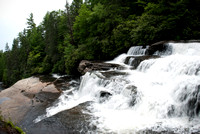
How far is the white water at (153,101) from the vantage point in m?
5.05

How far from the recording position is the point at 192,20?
13.3m

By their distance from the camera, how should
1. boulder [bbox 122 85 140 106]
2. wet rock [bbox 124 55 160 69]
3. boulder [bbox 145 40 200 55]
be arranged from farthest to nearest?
boulder [bbox 145 40 200 55] → wet rock [bbox 124 55 160 69] → boulder [bbox 122 85 140 106]

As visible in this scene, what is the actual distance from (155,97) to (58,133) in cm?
426

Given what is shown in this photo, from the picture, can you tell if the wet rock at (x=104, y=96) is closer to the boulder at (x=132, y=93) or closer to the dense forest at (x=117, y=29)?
the boulder at (x=132, y=93)

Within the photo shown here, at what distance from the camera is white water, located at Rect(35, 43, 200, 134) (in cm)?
505

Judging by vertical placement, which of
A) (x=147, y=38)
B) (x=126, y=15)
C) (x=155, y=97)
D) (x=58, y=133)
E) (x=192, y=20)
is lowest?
(x=58, y=133)

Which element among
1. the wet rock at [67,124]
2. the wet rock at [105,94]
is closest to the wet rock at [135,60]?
the wet rock at [105,94]

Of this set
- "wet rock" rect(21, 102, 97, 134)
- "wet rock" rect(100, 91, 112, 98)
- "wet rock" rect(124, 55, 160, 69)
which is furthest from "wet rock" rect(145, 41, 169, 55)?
"wet rock" rect(21, 102, 97, 134)

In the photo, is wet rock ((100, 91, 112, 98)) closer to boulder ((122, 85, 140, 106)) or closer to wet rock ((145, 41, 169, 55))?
boulder ((122, 85, 140, 106))

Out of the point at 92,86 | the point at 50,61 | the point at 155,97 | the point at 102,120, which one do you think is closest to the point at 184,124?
the point at 155,97

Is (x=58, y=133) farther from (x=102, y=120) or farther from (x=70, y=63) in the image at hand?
(x=70, y=63)

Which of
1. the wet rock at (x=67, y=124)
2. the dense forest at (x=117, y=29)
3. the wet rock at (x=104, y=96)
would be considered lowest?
the wet rock at (x=67, y=124)

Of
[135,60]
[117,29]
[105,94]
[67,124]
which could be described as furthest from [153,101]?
[117,29]

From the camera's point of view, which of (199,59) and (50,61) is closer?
(199,59)
